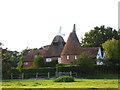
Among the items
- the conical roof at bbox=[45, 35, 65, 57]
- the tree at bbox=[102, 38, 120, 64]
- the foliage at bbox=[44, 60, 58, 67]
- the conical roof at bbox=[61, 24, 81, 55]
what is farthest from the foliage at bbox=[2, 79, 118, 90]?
the conical roof at bbox=[45, 35, 65, 57]

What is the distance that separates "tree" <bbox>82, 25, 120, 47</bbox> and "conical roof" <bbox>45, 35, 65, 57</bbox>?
9312 millimetres

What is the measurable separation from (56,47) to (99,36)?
11924 mm

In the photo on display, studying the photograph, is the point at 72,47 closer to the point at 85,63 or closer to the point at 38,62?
the point at 38,62

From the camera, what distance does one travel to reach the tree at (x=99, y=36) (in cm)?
6181

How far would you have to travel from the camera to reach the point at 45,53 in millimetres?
57125

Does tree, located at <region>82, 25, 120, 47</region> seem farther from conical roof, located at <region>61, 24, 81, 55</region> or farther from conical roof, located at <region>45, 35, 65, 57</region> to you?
conical roof, located at <region>61, 24, 81, 55</region>

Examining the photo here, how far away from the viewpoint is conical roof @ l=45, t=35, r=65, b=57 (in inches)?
2180

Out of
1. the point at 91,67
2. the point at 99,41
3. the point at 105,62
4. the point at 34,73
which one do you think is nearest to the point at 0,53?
the point at 34,73

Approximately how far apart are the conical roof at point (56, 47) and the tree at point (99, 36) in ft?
30.6

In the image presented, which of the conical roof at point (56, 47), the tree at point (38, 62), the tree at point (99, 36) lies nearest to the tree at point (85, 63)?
the tree at point (38, 62)

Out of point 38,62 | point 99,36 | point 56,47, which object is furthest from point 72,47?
point 99,36

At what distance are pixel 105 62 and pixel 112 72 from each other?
83.1 inches

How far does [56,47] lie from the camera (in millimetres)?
55812

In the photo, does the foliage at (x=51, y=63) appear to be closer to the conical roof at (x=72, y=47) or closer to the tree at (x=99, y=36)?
the conical roof at (x=72, y=47)
